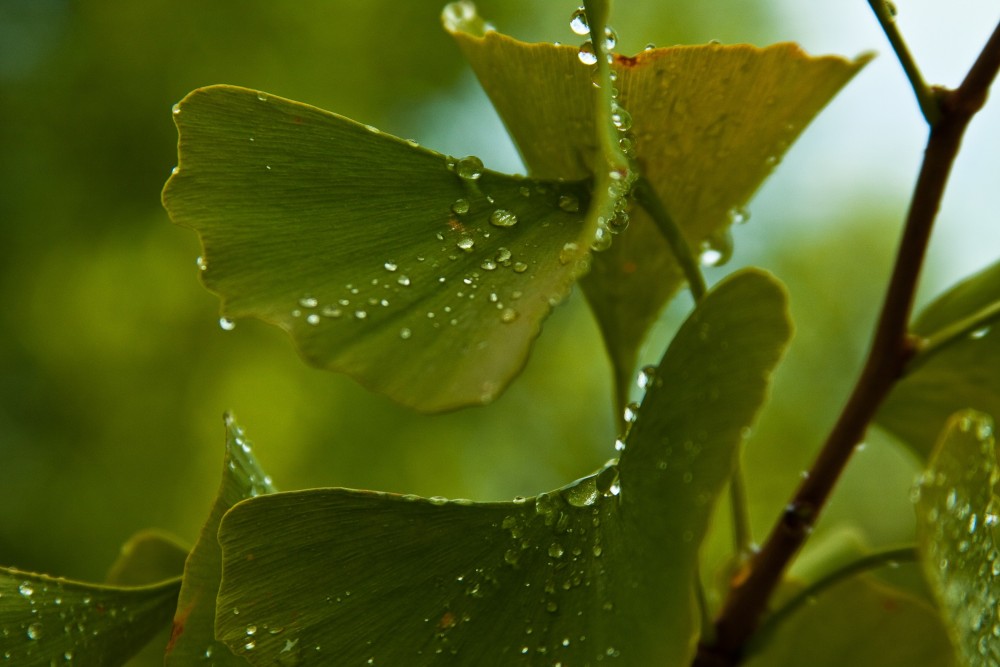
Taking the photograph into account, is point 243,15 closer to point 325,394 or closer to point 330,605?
point 325,394

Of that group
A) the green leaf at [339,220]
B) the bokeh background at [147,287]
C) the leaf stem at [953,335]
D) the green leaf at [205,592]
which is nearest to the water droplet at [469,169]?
the green leaf at [339,220]

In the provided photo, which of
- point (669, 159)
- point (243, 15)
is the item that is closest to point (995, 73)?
point (669, 159)

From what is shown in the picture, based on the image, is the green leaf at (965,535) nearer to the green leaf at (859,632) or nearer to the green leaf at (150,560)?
the green leaf at (859,632)

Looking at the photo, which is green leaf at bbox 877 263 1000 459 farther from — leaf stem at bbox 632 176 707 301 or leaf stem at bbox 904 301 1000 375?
leaf stem at bbox 632 176 707 301

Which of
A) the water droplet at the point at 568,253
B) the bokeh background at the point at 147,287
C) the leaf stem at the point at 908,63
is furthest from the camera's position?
the bokeh background at the point at 147,287

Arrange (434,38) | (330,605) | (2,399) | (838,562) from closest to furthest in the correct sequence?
1. (330,605)
2. (838,562)
3. (2,399)
4. (434,38)

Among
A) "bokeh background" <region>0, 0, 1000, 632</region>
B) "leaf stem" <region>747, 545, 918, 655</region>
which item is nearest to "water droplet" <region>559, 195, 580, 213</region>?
"leaf stem" <region>747, 545, 918, 655</region>
